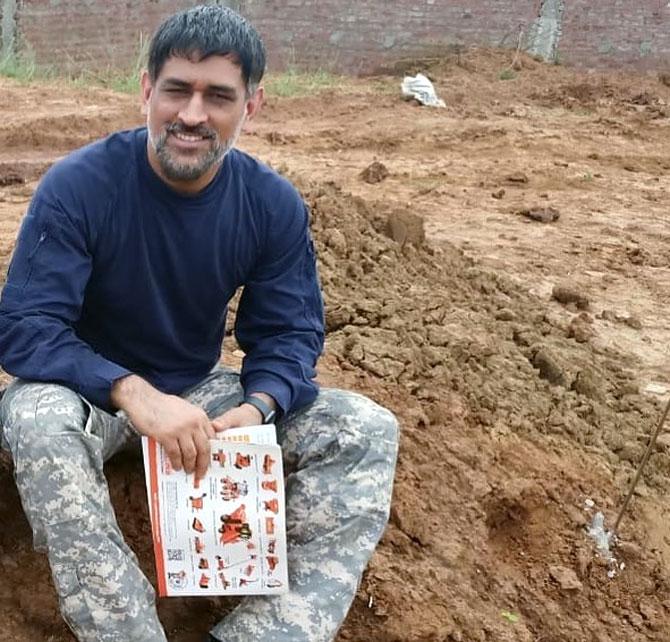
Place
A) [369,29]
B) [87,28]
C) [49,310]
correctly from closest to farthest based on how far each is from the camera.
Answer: [49,310], [87,28], [369,29]

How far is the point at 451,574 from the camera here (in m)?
2.99

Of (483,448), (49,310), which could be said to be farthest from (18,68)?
(49,310)

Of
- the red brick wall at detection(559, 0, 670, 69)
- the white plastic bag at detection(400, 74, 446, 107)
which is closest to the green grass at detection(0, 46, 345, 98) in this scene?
the white plastic bag at detection(400, 74, 446, 107)

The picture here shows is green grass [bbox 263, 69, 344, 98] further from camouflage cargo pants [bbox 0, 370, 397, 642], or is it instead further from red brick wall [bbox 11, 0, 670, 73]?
camouflage cargo pants [bbox 0, 370, 397, 642]

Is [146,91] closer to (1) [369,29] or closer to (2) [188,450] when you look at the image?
(2) [188,450]

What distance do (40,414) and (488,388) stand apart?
201cm

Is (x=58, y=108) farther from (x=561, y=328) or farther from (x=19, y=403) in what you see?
(x=19, y=403)

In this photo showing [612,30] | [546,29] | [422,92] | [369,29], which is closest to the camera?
[422,92]

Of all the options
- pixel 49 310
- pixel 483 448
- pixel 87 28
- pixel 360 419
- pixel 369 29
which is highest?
pixel 49 310

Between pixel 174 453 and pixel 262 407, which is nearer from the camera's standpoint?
pixel 174 453

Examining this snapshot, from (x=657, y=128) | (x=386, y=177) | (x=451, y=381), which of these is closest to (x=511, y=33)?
(x=657, y=128)

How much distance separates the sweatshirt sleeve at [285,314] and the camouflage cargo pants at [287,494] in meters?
0.10

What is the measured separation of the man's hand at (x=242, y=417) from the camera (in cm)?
233

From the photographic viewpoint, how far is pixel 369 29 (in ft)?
44.7
